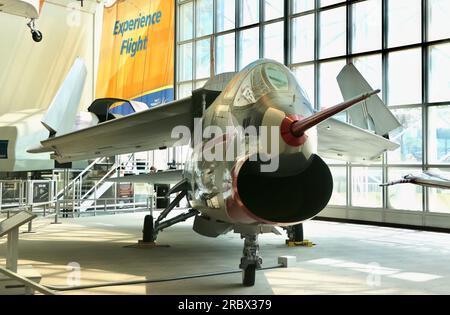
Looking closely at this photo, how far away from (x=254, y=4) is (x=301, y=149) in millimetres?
14752

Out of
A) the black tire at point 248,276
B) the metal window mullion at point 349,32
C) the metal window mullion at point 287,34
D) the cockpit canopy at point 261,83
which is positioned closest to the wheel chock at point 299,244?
the black tire at point 248,276

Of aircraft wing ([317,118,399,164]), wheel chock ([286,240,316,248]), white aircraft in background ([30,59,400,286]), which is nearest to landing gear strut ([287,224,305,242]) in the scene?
wheel chock ([286,240,316,248])

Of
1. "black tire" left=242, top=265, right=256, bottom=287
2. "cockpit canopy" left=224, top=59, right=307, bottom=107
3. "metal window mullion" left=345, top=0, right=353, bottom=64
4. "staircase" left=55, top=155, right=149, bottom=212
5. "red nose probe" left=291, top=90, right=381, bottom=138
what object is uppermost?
"metal window mullion" left=345, top=0, right=353, bottom=64

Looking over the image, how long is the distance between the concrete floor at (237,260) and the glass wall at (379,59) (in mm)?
2222

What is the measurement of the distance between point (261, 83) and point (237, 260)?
142 inches

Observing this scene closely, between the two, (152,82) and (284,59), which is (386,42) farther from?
(152,82)

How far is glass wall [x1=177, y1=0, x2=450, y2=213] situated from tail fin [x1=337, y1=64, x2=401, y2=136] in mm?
3814

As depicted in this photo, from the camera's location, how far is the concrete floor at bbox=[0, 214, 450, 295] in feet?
19.2

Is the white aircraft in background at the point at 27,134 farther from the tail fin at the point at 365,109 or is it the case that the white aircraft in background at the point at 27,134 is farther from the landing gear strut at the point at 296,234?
the tail fin at the point at 365,109

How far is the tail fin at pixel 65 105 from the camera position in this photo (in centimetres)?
782

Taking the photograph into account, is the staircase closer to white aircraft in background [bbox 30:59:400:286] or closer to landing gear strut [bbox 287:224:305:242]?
landing gear strut [bbox 287:224:305:242]

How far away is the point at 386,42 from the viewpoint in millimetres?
14375
